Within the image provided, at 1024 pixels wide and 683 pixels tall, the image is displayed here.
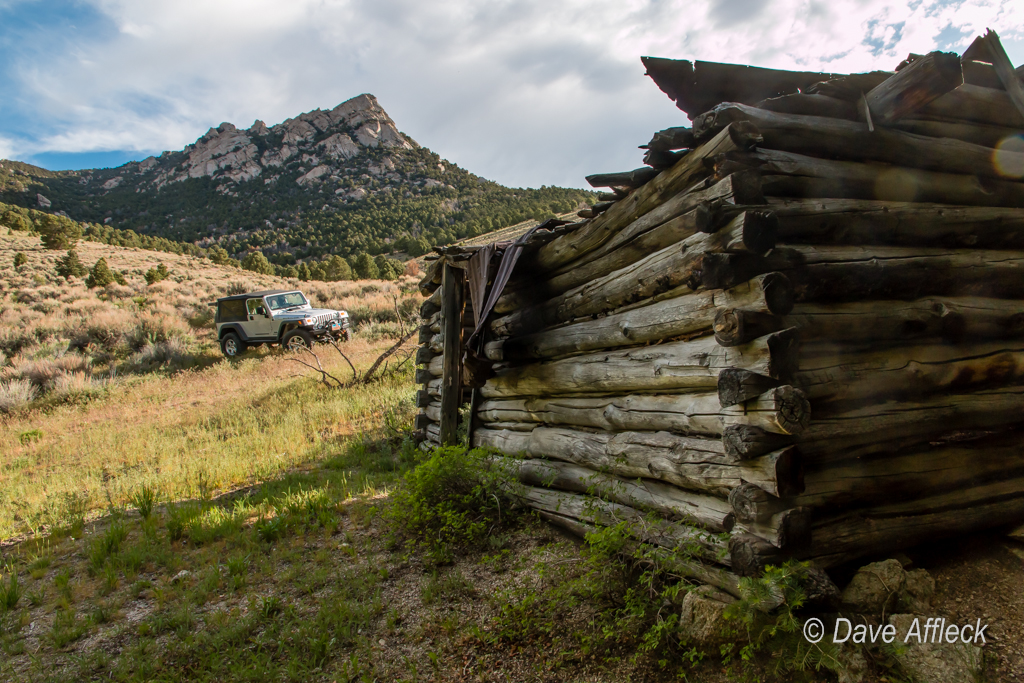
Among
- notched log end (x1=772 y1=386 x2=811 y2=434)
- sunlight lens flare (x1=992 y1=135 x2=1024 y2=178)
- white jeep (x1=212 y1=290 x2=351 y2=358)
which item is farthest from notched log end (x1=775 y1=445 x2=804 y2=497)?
white jeep (x1=212 y1=290 x2=351 y2=358)

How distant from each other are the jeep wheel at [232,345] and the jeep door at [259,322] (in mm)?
466

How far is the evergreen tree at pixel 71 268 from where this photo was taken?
Answer: 2927cm

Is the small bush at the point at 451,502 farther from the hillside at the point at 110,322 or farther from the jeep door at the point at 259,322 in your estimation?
the jeep door at the point at 259,322

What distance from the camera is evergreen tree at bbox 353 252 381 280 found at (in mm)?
36156

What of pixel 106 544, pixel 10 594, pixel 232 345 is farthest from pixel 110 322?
pixel 10 594

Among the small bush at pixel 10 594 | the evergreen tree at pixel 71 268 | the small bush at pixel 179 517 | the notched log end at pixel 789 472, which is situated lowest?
the small bush at pixel 10 594

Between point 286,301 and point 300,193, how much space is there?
62.8 metres

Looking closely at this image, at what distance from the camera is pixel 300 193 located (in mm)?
73125

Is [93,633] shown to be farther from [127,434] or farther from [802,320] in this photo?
[127,434]

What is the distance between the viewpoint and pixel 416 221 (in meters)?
57.6

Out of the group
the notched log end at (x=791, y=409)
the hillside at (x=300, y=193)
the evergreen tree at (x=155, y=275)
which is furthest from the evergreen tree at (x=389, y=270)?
the notched log end at (x=791, y=409)

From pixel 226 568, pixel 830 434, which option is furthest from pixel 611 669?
pixel 226 568

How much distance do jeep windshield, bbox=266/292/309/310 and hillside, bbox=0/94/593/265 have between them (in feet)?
85.0

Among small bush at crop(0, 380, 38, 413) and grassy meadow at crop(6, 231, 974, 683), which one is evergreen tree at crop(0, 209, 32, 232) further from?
grassy meadow at crop(6, 231, 974, 683)
